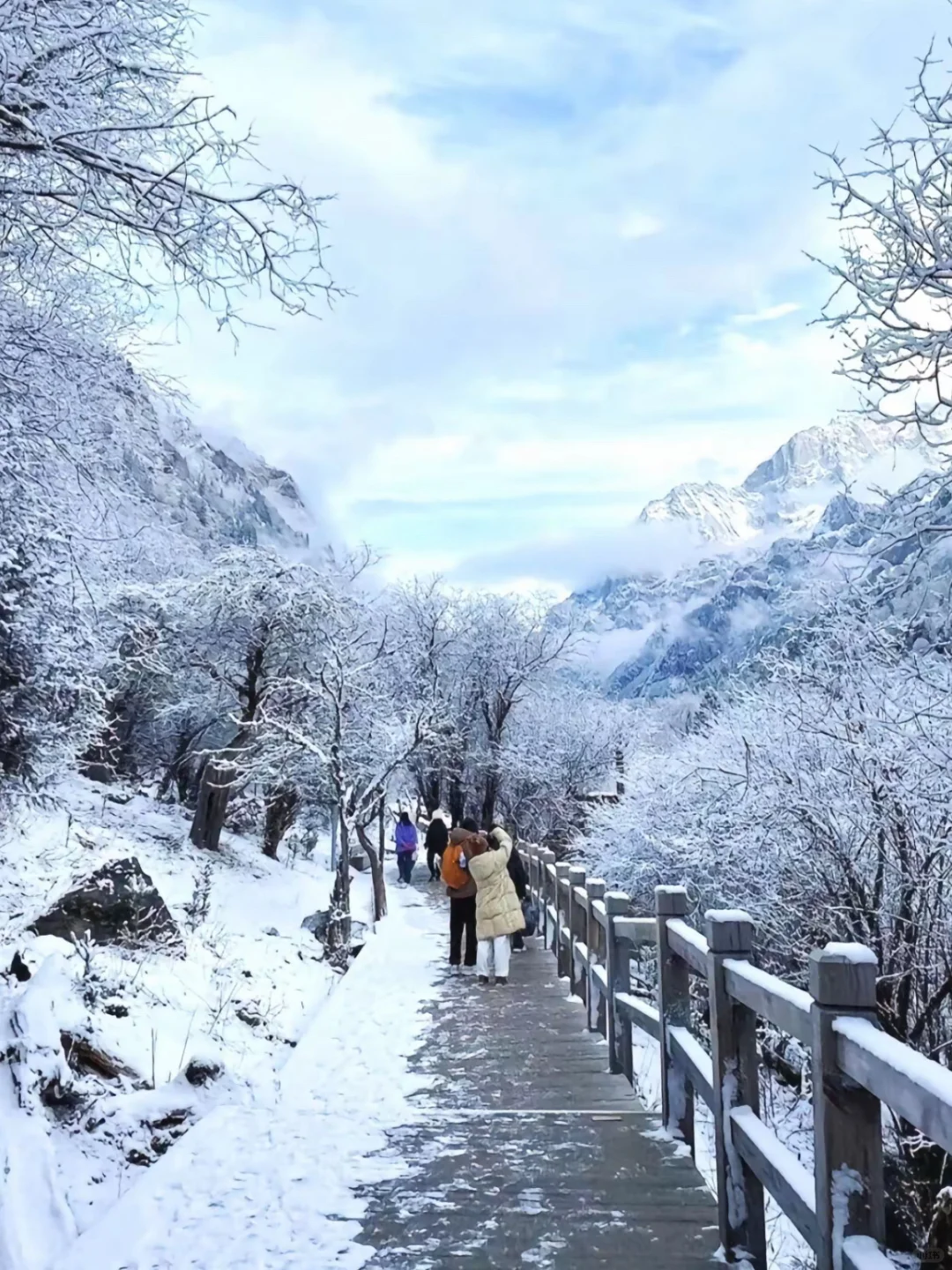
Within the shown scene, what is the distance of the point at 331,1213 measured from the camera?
435cm

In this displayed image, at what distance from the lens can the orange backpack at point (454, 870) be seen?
11.6 m

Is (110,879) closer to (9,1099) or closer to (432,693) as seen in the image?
(9,1099)

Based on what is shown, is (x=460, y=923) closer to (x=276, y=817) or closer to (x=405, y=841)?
(x=405, y=841)

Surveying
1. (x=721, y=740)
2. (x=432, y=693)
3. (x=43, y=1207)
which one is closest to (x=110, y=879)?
(x=43, y=1207)

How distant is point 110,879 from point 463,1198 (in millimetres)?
8039

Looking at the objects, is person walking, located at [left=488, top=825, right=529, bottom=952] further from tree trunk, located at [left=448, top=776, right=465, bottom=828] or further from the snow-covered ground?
tree trunk, located at [left=448, top=776, right=465, bottom=828]

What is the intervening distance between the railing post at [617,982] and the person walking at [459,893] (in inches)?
155

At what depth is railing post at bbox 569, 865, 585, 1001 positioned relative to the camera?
10.3 metres

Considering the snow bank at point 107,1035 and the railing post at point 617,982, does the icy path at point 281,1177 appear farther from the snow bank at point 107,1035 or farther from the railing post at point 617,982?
the railing post at point 617,982

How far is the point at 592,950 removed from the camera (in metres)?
9.24

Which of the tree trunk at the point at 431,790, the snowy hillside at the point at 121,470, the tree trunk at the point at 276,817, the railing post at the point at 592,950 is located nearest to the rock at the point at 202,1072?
the railing post at the point at 592,950

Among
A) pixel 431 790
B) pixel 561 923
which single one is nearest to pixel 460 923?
pixel 561 923

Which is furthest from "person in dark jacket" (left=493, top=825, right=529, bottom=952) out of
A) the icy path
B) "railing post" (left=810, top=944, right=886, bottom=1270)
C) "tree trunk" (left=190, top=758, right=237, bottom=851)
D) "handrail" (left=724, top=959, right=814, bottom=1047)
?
"railing post" (left=810, top=944, right=886, bottom=1270)

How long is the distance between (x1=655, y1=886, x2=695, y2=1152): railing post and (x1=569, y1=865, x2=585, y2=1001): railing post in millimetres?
4603
